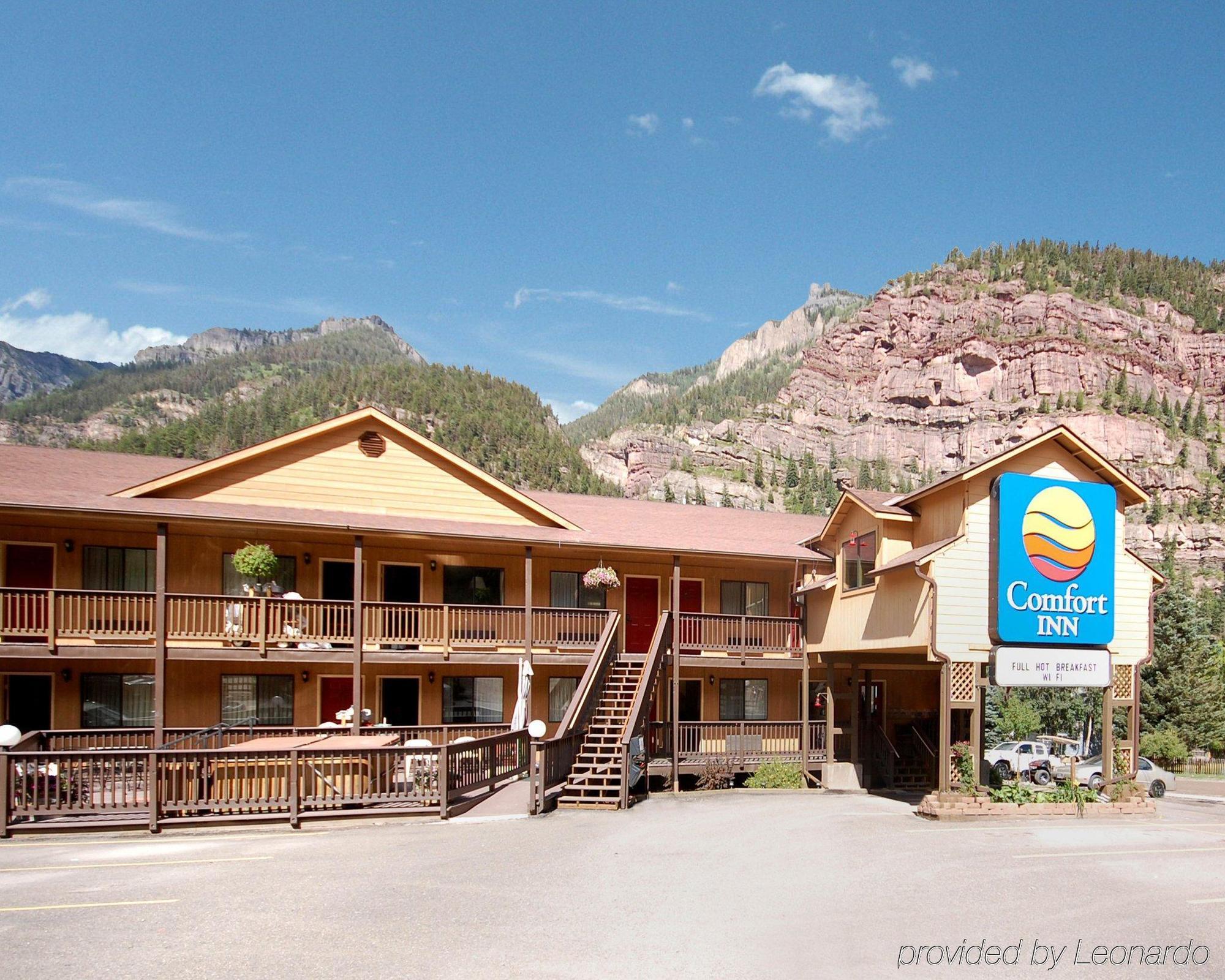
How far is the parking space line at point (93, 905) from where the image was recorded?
10.4 meters

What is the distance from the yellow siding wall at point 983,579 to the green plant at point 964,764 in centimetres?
173

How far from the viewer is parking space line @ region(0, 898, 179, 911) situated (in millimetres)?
10430

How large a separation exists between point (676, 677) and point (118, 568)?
1254 centimetres

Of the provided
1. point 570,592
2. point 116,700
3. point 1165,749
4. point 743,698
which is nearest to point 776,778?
point 743,698

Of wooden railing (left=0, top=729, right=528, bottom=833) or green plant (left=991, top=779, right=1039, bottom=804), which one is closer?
wooden railing (left=0, top=729, right=528, bottom=833)

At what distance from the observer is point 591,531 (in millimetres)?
24500

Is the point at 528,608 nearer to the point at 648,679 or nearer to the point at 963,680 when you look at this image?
the point at 648,679

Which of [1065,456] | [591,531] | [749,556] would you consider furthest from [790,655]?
[1065,456]

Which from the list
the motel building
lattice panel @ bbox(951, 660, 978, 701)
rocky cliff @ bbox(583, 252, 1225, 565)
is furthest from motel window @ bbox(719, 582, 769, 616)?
rocky cliff @ bbox(583, 252, 1225, 565)

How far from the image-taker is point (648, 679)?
A: 21.3 metres

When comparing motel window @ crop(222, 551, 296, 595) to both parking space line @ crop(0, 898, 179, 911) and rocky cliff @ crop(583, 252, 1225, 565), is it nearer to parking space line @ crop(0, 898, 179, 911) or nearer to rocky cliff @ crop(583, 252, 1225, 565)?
parking space line @ crop(0, 898, 179, 911)

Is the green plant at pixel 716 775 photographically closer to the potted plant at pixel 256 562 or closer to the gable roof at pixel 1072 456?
the gable roof at pixel 1072 456

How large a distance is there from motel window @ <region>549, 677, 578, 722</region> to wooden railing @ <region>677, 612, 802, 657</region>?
307 cm

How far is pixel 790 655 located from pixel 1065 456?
8052 mm
